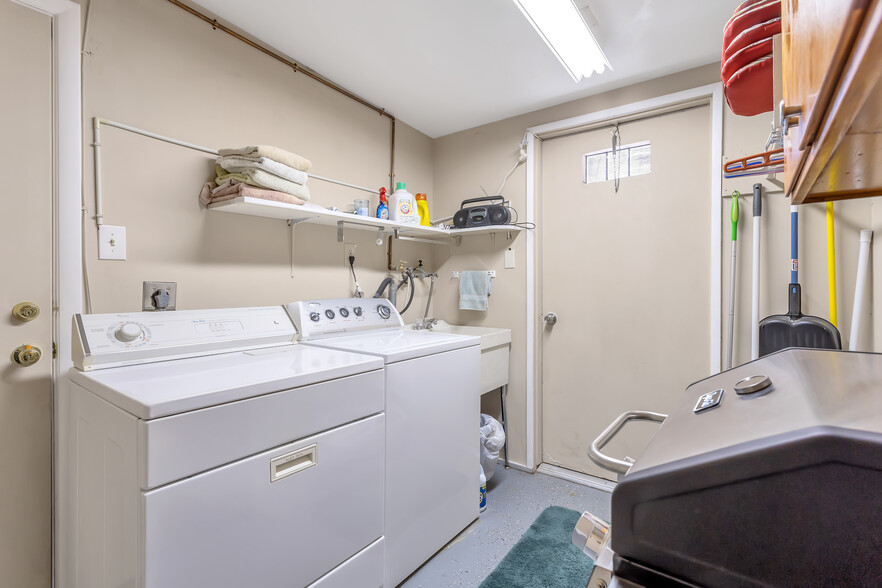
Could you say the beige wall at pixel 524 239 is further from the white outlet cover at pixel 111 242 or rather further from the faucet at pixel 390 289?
the white outlet cover at pixel 111 242

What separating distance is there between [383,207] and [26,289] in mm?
1569

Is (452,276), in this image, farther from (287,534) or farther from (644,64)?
(287,534)

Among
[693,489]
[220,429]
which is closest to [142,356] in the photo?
[220,429]

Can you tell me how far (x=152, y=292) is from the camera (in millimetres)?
1538

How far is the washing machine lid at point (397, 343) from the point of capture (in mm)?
1578

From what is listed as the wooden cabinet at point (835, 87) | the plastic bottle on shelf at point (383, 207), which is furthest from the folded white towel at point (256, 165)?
the wooden cabinet at point (835, 87)

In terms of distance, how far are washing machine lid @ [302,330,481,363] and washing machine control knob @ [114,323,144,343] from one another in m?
0.62

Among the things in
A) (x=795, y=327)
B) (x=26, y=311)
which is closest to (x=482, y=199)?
(x=795, y=327)

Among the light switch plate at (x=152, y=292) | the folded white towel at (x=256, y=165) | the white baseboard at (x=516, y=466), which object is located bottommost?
the white baseboard at (x=516, y=466)

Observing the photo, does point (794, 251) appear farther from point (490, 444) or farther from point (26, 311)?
point (26, 311)

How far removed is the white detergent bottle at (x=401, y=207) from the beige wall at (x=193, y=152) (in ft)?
0.88

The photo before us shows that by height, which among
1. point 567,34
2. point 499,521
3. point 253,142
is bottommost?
point 499,521

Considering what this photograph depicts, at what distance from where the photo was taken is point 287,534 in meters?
1.18

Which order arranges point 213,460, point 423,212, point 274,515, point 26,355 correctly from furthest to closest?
point 423,212
point 26,355
point 274,515
point 213,460
